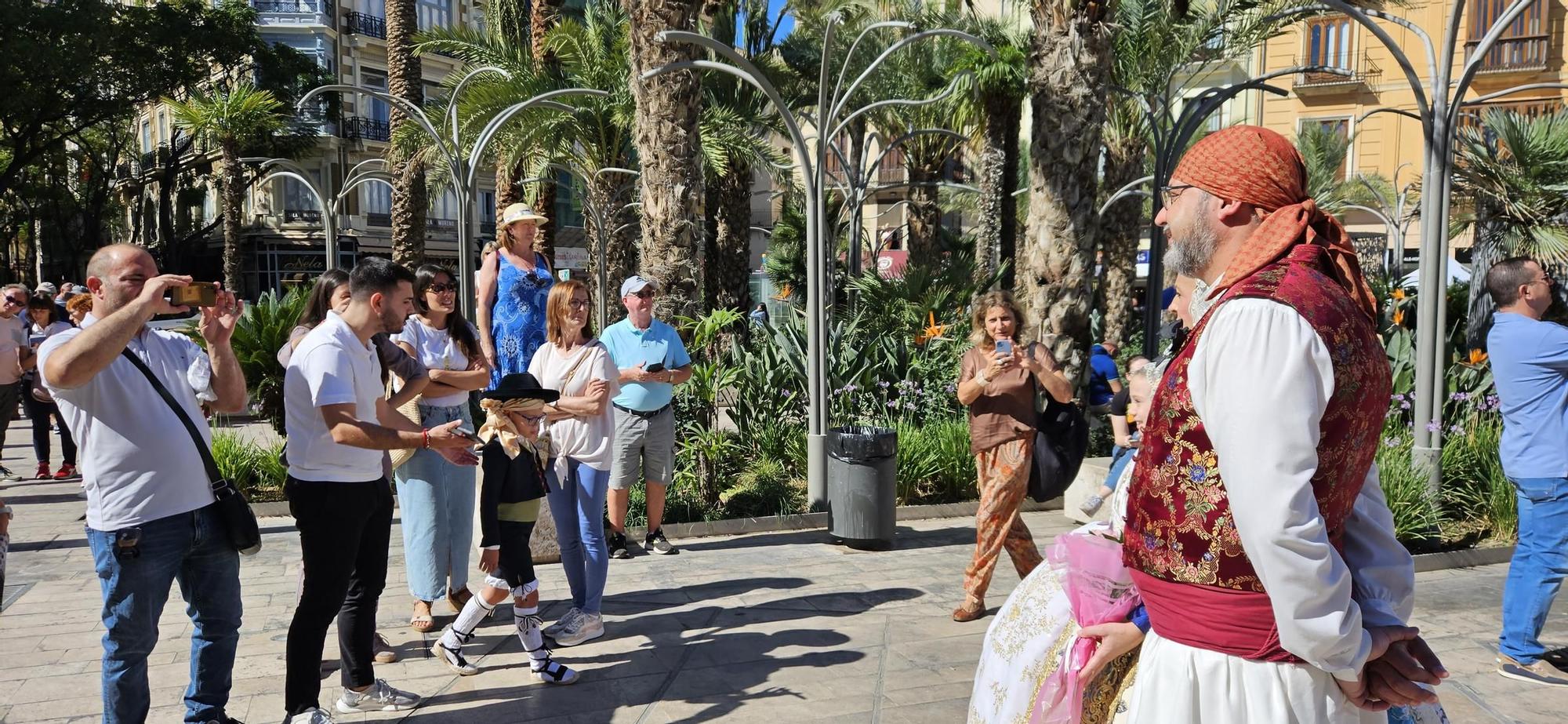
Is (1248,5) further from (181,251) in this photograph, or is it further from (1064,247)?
(181,251)

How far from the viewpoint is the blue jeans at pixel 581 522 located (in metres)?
5.28

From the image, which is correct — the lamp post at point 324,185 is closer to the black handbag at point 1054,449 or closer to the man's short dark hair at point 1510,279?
the black handbag at point 1054,449

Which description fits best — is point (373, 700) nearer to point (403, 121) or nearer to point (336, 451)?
point (336, 451)

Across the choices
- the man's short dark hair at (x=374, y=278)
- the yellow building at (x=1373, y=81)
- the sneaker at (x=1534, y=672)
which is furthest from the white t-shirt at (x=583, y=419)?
the yellow building at (x=1373, y=81)

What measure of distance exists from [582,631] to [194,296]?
2467 millimetres

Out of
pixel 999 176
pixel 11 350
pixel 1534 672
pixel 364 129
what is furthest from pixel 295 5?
pixel 1534 672

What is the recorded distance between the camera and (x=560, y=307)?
17.7 ft

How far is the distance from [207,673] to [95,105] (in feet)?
112

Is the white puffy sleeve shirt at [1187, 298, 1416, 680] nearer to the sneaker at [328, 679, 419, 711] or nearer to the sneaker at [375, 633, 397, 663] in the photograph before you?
the sneaker at [328, 679, 419, 711]

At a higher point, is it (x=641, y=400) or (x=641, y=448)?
(x=641, y=400)

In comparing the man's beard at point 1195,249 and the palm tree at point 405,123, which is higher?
the palm tree at point 405,123

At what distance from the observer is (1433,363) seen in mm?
8000

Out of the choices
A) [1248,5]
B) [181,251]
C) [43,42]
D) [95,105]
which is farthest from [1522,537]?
[181,251]

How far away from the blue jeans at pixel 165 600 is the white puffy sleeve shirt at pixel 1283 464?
3254 millimetres
